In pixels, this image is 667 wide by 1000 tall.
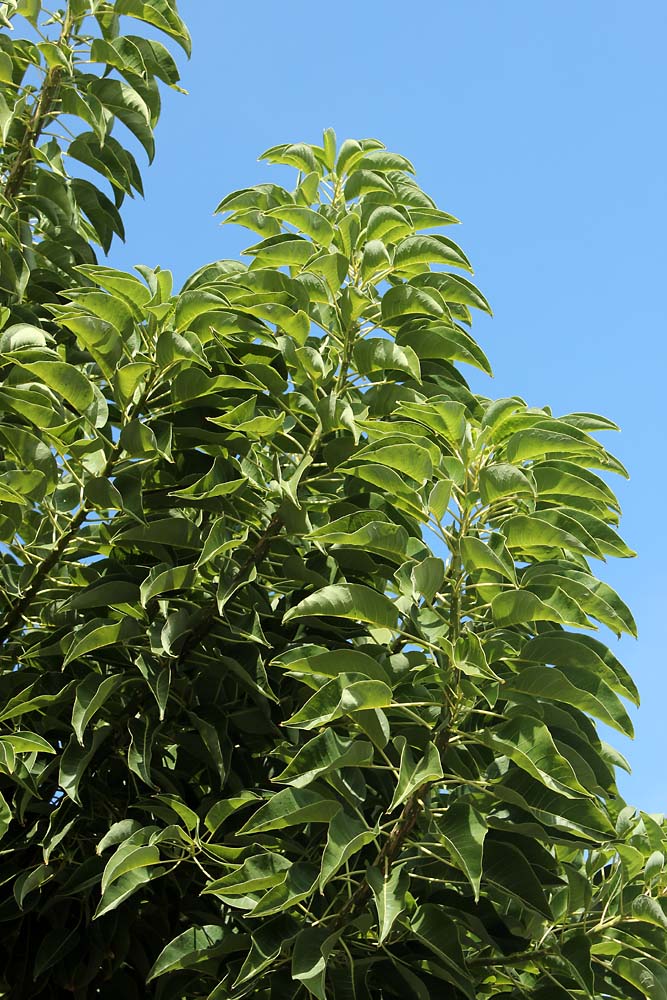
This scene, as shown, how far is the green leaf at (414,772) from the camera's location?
2.75 metres

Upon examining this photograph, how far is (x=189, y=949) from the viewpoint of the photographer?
328 centimetres

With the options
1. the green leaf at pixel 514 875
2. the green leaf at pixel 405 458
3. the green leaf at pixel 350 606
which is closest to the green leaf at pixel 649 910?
the green leaf at pixel 514 875

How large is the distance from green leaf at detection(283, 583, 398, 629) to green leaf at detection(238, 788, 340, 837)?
44cm

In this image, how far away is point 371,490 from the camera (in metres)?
3.58

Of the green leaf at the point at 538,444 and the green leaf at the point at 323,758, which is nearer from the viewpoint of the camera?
the green leaf at the point at 323,758

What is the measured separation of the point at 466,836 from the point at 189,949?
2.96 ft

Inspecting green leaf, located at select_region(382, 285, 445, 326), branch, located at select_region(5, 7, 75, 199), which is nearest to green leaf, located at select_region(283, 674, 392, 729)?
green leaf, located at select_region(382, 285, 445, 326)

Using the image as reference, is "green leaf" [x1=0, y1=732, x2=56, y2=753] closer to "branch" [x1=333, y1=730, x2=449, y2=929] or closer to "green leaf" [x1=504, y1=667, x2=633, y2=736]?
"branch" [x1=333, y1=730, x2=449, y2=929]

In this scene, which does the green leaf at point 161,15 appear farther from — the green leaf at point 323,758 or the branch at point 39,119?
the green leaf at point 323,758

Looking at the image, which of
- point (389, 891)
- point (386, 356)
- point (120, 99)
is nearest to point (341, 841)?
point (389, 891)

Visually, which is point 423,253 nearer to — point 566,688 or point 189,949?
point 566,688

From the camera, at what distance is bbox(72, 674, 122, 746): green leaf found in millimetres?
3279

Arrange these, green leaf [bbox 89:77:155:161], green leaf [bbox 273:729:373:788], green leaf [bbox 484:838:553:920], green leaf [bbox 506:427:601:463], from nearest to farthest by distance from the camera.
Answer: green leaf [bbox 273:729:373:788] < green leaf [bbox 484:838:553:920] < green leaf [bbox 506:427:601:463] < green leaf [bbox 89:77:155:161]

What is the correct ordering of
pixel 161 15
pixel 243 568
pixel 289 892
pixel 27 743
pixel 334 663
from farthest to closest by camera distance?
pixel 161 15 → pixel 243 568 → pixel 27 743 → pixel 334 663 → pixel 289 892
